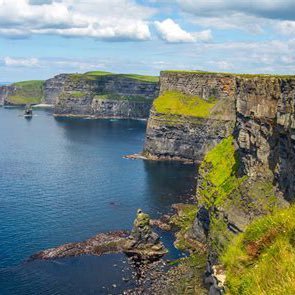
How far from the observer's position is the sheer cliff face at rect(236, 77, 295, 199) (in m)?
68.8

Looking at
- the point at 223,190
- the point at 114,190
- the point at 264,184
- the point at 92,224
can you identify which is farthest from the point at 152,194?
the point at 264,184

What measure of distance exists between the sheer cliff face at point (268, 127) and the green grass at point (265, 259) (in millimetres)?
44584

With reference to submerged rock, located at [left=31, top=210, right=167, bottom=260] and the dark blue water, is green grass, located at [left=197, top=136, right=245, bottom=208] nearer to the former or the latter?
submerged rock, located at [left=31, top=210, right=167, bottom=260]

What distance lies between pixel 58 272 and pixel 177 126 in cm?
12462

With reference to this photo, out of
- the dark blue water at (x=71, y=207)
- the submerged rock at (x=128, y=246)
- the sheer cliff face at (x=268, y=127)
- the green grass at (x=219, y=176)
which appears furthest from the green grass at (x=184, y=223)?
the sheer cliff face at (x=268, y=127)

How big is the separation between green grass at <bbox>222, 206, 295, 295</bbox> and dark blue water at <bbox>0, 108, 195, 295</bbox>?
183 feet

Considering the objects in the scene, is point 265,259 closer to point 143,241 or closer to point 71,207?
point 143,241

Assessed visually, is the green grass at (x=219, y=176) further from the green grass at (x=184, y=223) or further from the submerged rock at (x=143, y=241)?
the submerged rock at (x=143, y=241)

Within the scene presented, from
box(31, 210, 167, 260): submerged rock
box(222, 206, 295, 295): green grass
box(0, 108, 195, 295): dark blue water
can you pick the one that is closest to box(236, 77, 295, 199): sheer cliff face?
box(31, 210, 167, 260): submerged rock

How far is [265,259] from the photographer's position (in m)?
20.4

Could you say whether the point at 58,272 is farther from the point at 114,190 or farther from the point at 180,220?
the point at 114,190

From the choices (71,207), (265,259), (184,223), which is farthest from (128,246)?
(265,259)

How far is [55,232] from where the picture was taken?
102500 millimetres

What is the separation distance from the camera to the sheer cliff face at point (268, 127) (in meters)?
68.8
